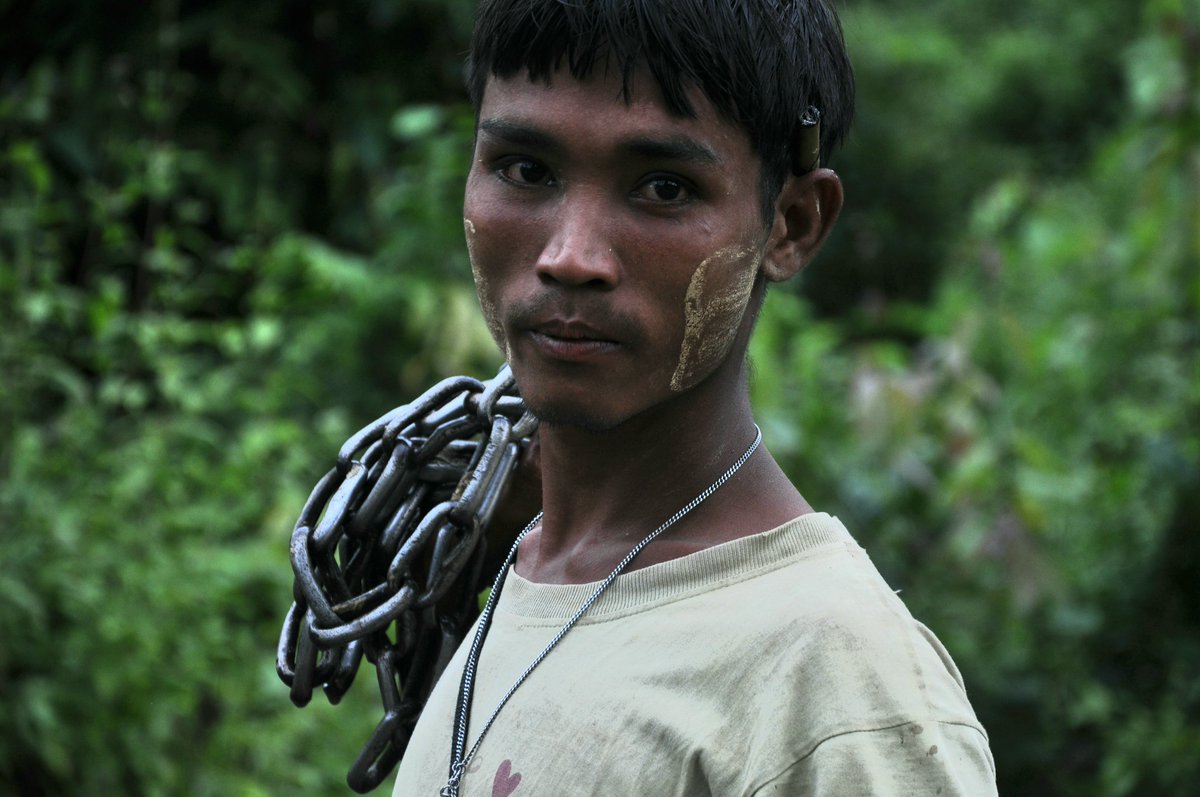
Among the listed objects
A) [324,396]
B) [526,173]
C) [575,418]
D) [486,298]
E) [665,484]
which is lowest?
[324,396]

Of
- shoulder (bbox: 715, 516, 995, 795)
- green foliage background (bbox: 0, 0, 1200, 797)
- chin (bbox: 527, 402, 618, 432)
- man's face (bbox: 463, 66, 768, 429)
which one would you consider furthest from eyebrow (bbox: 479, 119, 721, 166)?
green foliage background (bbox: 0, 0, 1200, 797)

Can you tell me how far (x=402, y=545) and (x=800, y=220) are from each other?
21.9 inches

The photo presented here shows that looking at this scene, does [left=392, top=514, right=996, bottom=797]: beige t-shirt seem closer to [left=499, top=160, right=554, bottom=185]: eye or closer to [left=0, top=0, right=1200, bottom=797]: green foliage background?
[left=499, top=160, right=554, bottom=185]: eye

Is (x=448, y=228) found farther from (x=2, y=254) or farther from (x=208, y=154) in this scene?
(x=2, y=254)

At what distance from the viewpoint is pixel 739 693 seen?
1.21 metres

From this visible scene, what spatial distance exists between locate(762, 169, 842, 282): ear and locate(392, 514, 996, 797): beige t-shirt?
10.6 inches

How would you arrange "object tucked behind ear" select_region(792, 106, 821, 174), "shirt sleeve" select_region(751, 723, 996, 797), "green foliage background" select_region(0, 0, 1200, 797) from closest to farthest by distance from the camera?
1. "shirt sleeve" select_region(751, 723, 996, 797)
2. "object tucked behind ear" select_region(792, 106, 821, 174)
3. "green foliage background" select_region(0, 0, 1200, 797)

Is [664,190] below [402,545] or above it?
above

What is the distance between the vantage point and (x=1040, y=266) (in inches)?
256

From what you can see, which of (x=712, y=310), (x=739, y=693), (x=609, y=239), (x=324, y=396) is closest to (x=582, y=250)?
(x=609, y=239)

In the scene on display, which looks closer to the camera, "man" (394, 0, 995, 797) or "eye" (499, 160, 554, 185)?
"man" (394, 0, 995, 797)

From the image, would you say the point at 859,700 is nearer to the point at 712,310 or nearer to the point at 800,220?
the point at 712,310

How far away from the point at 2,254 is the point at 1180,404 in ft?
10.7

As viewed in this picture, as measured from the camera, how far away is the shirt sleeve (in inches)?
44.1
